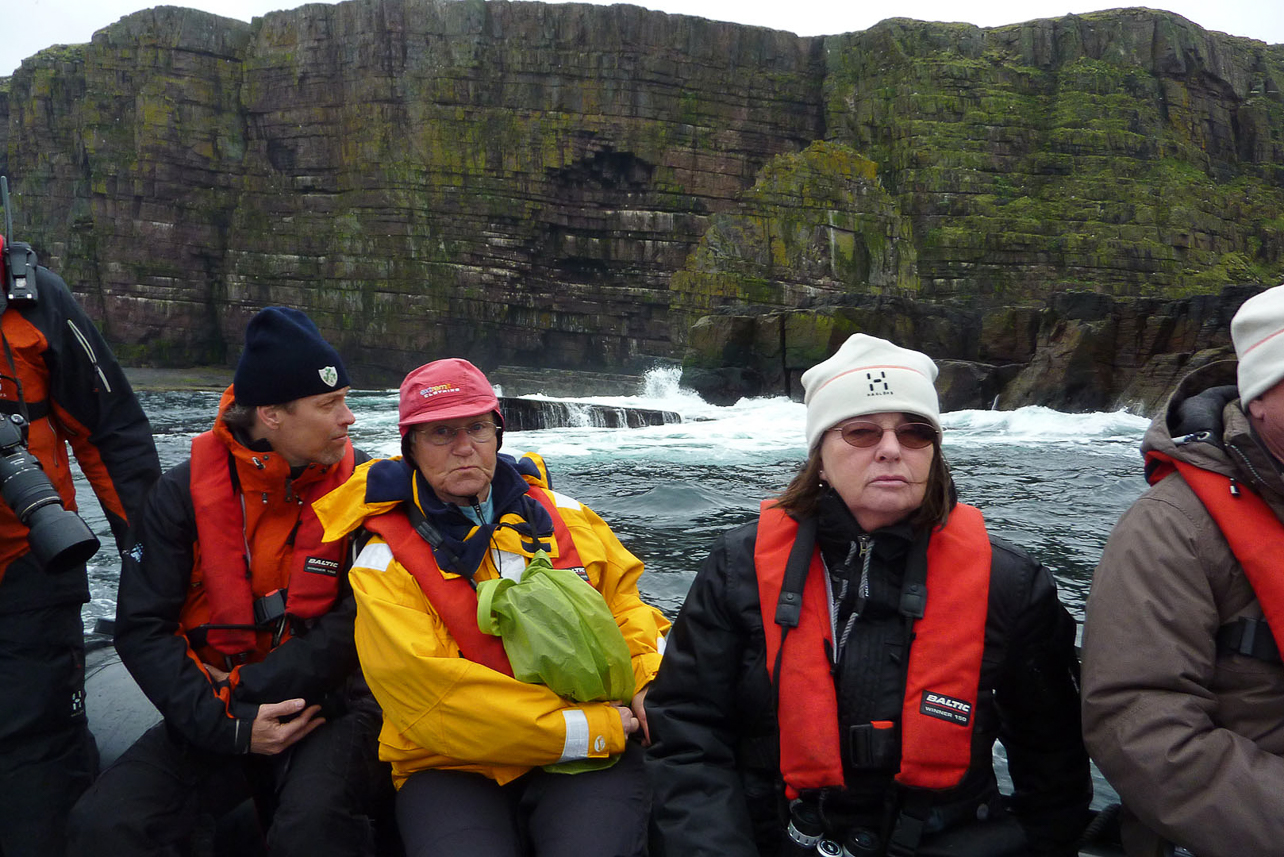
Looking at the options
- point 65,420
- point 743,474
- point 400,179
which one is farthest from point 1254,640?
point 400,179

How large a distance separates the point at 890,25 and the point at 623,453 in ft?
133

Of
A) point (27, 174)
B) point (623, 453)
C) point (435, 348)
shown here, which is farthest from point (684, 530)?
point (27, 174)

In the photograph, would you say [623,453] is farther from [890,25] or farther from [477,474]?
[890,25]

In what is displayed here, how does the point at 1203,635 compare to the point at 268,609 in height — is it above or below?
above

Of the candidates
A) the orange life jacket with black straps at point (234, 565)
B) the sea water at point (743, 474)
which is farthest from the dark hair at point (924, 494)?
the sea water at point (743, 474)

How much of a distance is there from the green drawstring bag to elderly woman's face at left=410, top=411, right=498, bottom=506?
32cm

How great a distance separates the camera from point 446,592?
2.32 meters

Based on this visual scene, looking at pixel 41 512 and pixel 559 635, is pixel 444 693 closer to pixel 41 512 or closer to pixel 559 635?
pixel 559 635

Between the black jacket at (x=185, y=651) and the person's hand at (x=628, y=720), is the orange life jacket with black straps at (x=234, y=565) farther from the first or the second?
the person's hand at (x=628, y=720)

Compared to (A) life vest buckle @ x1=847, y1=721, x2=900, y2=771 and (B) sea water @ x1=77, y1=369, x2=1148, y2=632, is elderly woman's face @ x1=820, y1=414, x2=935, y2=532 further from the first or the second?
(B) sea water @ x1=77, y1=369, x2=1148, y2=632

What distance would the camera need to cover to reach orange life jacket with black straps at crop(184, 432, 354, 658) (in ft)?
8.30

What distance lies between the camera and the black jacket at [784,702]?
1975 millimetres

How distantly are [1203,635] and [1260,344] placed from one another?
554 millimetres

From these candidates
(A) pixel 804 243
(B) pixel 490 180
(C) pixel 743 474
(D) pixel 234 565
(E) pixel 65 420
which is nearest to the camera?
(D) pixel 234 565
